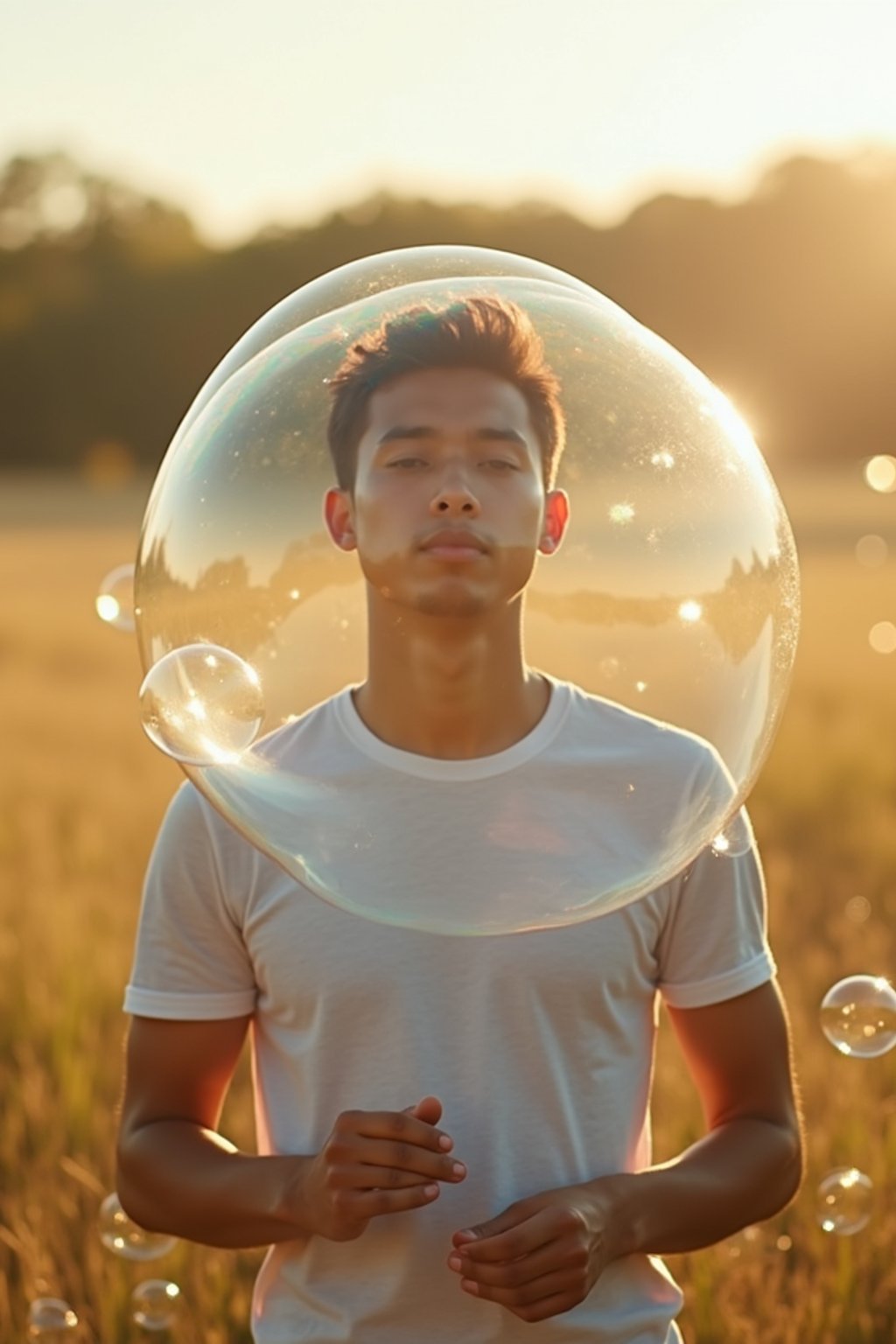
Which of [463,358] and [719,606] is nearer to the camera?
[463,358]

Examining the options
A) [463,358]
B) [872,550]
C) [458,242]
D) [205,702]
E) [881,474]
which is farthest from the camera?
[458,242]

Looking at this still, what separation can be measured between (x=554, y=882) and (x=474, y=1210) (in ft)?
1.44

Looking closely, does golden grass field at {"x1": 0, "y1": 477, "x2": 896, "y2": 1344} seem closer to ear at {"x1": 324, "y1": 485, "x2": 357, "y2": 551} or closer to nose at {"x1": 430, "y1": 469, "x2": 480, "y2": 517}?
ear at {"x1": 324, "y1": 485, "x2": 357, "y2": 551}

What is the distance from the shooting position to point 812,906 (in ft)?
23.8

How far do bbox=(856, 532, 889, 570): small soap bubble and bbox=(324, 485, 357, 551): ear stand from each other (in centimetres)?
2629

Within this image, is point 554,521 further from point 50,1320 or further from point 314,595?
point 50,1320

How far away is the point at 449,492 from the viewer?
2248 mm

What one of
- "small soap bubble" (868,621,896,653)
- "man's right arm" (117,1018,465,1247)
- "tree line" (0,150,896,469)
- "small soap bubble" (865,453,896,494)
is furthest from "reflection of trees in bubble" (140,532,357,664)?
"tree line" (0,150,896,469)

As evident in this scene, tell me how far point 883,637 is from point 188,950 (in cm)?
1641

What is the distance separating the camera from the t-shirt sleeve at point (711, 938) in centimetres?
254

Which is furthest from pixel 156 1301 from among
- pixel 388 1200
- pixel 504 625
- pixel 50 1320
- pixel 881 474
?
pixel 881 474

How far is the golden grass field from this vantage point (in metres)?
3.96

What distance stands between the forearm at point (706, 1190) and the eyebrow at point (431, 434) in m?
0.92

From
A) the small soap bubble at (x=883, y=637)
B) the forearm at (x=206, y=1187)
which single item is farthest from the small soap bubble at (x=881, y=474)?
the small soap bubble at (x=883, y=637)
